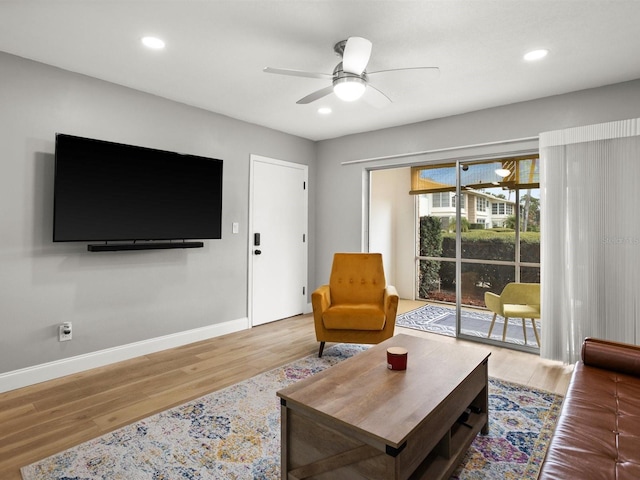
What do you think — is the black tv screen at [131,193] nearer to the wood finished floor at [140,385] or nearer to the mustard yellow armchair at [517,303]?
the wood finished floor at [140,385]

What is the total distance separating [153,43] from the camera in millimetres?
2533

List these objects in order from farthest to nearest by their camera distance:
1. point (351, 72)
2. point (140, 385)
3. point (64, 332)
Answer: point (64, 332) < point (140, 385) < point (351, 72)

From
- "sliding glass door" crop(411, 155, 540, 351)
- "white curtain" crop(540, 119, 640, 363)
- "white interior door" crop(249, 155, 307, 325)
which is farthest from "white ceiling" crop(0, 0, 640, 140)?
"white interior door" crop(249, 155, 307, 325)

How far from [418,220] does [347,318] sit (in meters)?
3.14

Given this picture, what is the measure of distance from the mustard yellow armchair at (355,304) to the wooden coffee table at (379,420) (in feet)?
3.86

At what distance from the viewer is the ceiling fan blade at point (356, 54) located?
6.75 ft

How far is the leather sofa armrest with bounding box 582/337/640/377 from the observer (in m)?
1.92

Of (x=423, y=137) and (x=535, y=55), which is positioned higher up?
(x=535, y=55)

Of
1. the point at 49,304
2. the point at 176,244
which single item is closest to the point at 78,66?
the point at 176,244

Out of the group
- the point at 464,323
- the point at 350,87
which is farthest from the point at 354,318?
the point at 350,87

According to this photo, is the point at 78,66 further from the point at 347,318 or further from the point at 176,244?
the point at 347,318

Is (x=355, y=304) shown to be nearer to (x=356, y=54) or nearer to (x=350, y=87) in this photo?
(x=350, y=87)

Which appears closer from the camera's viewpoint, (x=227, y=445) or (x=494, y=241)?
(x=227, y=445)

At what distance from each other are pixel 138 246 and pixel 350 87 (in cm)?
230
